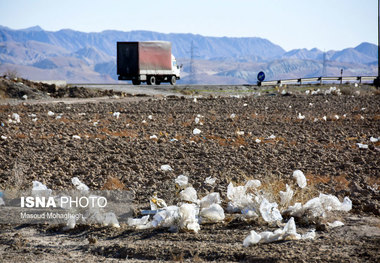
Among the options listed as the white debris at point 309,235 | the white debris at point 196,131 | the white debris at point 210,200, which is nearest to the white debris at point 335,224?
the white debris at point 309,235

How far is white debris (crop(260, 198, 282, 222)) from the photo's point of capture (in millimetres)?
5840

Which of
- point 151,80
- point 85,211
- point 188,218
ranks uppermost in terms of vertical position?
point 151,80

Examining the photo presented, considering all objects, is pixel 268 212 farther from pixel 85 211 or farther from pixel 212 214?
pixel 85 211

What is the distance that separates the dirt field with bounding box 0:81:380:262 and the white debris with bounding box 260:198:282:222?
125 mm

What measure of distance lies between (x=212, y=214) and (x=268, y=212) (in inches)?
23.9

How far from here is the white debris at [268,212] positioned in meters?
5.84

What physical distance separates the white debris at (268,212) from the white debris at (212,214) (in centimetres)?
45

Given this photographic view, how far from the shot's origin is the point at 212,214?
19.7 ft

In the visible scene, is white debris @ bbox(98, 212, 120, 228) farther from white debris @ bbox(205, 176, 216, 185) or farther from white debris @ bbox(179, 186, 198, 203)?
white debris @ bbox(205, 176, 216, 185)


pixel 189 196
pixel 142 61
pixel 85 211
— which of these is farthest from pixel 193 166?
pixel 142 61

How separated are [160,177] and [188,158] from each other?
178cm

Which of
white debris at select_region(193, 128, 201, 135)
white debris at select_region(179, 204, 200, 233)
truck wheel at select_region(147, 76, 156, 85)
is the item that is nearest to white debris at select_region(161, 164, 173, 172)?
white debris at select_region(179, 204, 200, 233)

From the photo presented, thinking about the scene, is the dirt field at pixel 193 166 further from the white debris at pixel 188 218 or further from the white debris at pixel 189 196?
the white debris at pixel 189 196

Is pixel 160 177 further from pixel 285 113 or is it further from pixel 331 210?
pixel 285 113
